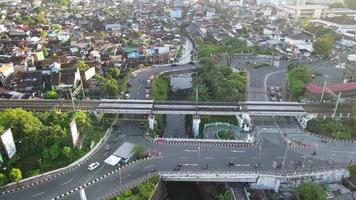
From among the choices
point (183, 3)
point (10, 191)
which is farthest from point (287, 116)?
point (183, 3)

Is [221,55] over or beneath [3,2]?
beneath

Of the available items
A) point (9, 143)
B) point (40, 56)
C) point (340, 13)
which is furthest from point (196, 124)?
point (340, 13)

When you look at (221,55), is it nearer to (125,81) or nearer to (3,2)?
(125,81)

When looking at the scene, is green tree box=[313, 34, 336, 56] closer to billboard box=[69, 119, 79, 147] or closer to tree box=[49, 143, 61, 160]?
billboard box=[69, 119, 79, 147]

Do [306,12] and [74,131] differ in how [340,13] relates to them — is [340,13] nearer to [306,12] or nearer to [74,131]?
[306,12]

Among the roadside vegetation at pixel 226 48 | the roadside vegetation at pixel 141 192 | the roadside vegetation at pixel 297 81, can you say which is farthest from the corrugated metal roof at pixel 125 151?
the roadside vegetation at pixel 226 48

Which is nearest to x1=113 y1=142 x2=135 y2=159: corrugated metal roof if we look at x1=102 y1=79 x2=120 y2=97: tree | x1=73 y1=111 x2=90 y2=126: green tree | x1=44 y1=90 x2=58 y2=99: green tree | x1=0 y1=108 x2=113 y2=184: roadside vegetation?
x1=0 y1=108 x2=113 y2=184: roadside vegetation

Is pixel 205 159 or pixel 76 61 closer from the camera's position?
A: pixel 205 159
